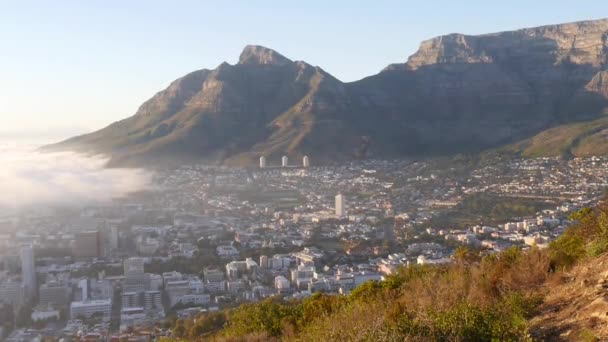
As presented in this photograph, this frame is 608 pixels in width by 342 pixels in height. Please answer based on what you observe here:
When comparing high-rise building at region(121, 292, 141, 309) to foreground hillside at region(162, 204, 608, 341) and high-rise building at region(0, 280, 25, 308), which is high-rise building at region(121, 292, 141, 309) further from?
foreground hillside at region(162, 204, 608, 341)

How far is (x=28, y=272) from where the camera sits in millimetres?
18969

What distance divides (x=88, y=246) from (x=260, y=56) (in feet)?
174

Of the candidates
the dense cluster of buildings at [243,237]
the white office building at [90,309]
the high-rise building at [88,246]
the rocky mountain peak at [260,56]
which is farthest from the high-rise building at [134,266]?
the rocky mountain peak at [260,56]

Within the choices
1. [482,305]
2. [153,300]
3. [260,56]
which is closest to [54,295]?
[153,300]

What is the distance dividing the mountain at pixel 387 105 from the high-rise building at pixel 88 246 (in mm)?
22996

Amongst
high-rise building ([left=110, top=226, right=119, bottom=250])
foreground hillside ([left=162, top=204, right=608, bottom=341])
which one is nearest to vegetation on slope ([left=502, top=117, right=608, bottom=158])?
high-rise building ([left=110, top=226, right=119, bottom=250])

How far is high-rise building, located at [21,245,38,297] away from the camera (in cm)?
1794

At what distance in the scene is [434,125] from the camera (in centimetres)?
5884

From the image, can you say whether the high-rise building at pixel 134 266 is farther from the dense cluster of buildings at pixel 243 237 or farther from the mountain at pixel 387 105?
the mountain at pixel 387 105

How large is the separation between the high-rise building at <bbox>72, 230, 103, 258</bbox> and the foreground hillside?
16347mm

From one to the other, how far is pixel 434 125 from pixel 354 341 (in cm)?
5633

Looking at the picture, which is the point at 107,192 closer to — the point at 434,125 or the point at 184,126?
the point at 184,126

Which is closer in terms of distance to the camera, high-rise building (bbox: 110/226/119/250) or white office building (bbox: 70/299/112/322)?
white office building (bbox: 70/299/112/322)

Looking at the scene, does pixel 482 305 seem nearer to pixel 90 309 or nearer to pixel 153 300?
pixel 90 309
